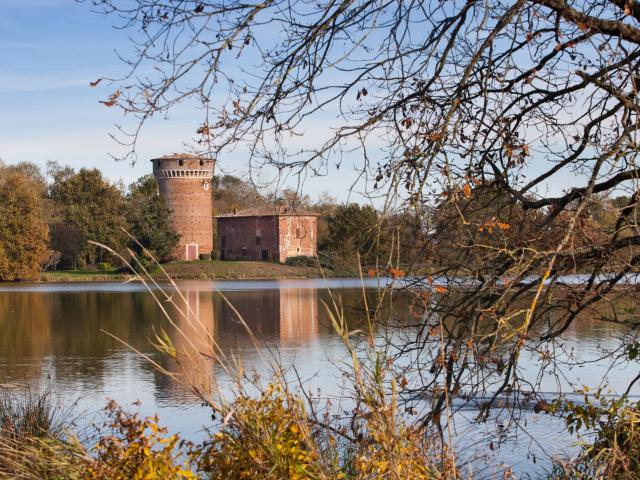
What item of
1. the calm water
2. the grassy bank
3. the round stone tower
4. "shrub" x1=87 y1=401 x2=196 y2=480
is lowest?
the calm water

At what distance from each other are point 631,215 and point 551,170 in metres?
0.48

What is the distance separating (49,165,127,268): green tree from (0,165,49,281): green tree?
10.7 ft

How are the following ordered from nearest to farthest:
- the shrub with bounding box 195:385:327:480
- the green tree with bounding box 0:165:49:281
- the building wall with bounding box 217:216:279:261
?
the shrub with bounding box 195:385:327:480 → the green tree with bounding box 0:165:49:281 → the building wall with bounding box 217:216:279:261

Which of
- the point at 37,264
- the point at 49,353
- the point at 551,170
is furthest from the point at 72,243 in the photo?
the point at 551,170

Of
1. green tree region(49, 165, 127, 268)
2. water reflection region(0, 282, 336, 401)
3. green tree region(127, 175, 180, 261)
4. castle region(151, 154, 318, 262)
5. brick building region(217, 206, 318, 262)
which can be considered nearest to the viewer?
water reflection region(0, 282, 336, 401)

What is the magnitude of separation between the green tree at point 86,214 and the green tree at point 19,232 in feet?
10.7

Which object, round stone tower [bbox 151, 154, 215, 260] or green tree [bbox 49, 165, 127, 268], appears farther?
round stone tower [bbox 151, 154, 215, 260]

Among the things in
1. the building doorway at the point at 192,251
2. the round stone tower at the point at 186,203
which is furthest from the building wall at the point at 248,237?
the building doorway at the point at 192,251

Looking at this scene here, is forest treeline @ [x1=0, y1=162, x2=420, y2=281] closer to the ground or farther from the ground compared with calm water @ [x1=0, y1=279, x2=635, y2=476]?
farther from the ground

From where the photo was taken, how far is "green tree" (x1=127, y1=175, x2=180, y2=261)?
42.5 m

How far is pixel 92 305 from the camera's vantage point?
2492 cm

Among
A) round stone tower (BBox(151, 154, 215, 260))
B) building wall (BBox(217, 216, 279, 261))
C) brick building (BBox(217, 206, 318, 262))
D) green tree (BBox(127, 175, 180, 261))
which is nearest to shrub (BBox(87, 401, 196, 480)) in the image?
green tree (BBox(127, 175, 180, 261))

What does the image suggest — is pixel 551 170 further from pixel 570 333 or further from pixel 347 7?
pixel 570 333

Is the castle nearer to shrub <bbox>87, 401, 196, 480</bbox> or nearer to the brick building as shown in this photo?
the brick building
